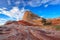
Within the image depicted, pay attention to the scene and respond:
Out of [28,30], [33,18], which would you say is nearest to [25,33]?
[28,30]

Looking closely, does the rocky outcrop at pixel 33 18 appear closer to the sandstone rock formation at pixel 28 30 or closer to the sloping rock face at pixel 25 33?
the sandstone rock formation at pixel 28 30

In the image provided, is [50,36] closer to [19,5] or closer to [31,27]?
[31,27]

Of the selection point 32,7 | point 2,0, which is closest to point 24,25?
point 32,7

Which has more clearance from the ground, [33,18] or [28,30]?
[33,18]

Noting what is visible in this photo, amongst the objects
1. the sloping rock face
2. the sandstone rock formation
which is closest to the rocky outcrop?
the sandstone rock formation

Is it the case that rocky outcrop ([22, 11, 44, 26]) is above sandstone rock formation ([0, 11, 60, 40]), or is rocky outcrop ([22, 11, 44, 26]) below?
above

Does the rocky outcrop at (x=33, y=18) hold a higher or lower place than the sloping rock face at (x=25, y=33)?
higher

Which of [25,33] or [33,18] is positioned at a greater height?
[33,18]

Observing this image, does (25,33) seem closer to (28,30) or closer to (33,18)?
(28,30)

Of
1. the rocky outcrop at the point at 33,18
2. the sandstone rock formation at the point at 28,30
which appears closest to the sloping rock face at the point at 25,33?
the sandstone rock formation at the point at 28,30

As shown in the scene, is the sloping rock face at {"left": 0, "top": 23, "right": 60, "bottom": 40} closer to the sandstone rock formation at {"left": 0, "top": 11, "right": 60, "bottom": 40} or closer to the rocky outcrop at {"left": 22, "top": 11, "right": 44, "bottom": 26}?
the sandstone rock formation at {"left": 0, "top": 11, "right": 60, "bottom": 40}

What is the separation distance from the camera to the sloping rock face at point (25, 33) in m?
3.05

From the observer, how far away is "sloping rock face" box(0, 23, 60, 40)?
120 inches

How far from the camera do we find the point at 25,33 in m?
3.10
